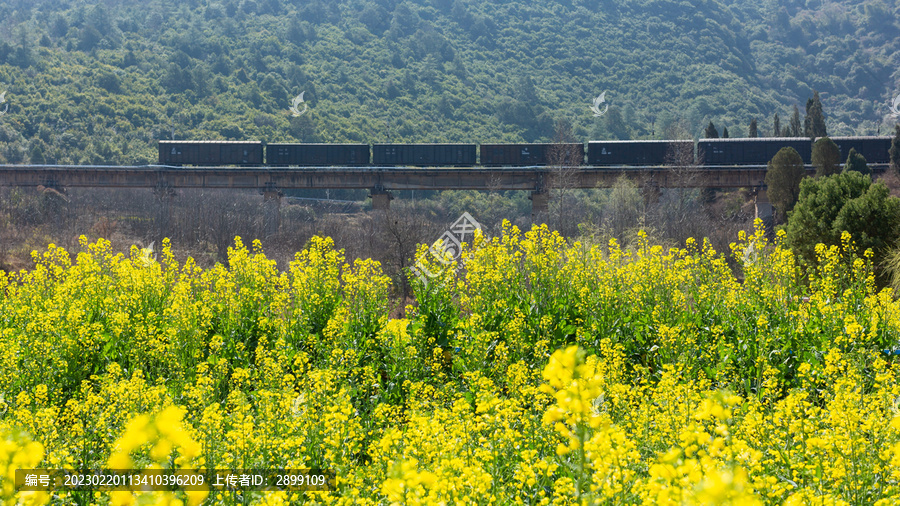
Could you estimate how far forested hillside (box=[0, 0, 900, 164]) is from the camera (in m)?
70.8

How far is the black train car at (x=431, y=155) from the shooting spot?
4716 centimetres

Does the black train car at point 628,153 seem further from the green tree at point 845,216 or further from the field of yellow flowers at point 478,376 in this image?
the field of yellow flowers at point 478,376

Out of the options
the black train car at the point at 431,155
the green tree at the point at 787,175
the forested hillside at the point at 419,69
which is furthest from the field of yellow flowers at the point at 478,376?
the forested hillside at the point at 419,69

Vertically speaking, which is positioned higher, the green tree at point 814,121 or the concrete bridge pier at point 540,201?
the green tree at point 814,121

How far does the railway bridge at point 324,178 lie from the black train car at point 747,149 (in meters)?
2.07

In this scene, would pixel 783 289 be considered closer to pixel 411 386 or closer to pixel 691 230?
pixel 411 386

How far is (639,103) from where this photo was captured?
9612 cm

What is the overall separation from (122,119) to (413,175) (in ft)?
126

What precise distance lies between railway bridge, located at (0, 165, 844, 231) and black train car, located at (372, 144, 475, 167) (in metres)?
0.75

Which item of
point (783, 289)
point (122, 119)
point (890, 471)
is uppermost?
point (122, 119)

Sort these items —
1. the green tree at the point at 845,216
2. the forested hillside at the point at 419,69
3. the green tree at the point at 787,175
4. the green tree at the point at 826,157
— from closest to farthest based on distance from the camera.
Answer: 1. the green tree at the point at 845,216
2. the green tree at the point at 787,175
3. the green tree at the point at 826,157
4. the forested hillside at the point at 419,69

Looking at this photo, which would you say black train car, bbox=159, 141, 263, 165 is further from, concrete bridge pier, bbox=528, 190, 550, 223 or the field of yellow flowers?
the field of yellow flowers

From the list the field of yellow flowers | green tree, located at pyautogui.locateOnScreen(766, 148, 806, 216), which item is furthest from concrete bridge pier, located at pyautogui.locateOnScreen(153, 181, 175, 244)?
green tree, located at pyautogui.locateOnScreen(766, 148, 806, 216)

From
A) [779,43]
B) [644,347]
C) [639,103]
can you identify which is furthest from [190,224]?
[779,43]
